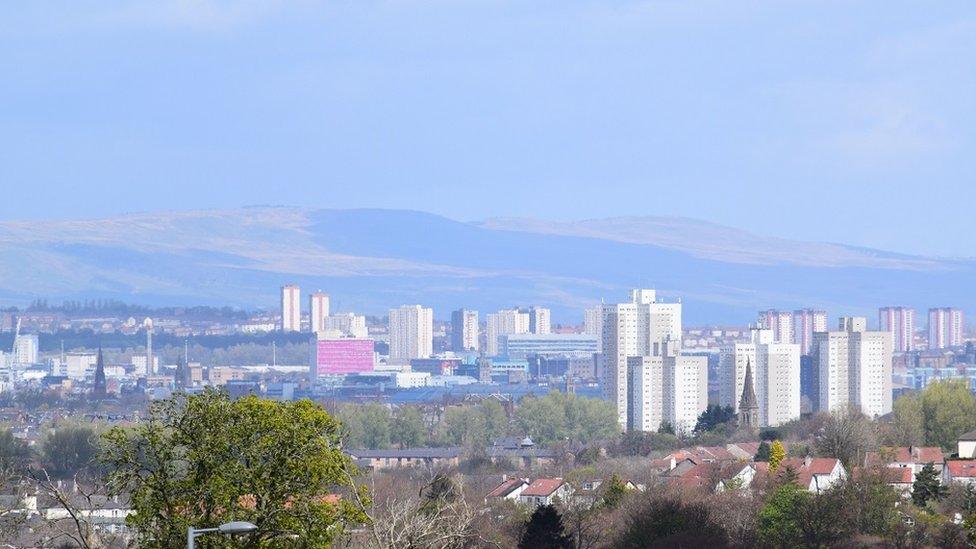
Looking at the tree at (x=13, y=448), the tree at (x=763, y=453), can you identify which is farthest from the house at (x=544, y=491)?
the tree at (x=13, y=448)

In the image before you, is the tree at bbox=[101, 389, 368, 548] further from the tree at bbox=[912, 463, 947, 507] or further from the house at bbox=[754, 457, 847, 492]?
the house at bbox=[754, 457, 847, 492]

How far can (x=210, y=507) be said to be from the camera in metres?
17.8

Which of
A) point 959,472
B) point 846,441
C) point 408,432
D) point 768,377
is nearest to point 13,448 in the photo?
point 408,432

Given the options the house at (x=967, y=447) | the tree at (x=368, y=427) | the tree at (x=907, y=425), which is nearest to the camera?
the house at (x=967, y=447)

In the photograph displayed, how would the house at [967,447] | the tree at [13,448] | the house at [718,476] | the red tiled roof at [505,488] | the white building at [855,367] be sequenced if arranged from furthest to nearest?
1. the white building at [855,367]
2. the tree at [13,448]
3. the house at [967,447]
4. the red tiled roof at [505,488]
5. the house at [718,476]

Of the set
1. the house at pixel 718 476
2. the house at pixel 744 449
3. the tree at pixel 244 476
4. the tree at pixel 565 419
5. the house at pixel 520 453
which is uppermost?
the tree at pixel 244 476

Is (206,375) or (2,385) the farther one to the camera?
(206,375)

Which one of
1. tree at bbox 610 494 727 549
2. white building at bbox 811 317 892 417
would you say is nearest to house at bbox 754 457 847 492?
tree at bbox 610 494 727 549

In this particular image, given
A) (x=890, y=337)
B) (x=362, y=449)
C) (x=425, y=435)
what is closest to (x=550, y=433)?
(x=425, y=435)

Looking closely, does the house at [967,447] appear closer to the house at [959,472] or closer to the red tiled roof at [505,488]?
the house at [959,472]

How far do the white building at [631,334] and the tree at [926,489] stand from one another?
78.3 metres

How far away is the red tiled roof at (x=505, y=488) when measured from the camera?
53644 millimetres

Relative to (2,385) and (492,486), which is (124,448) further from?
(2,385)

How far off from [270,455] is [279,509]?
54 centimetres
